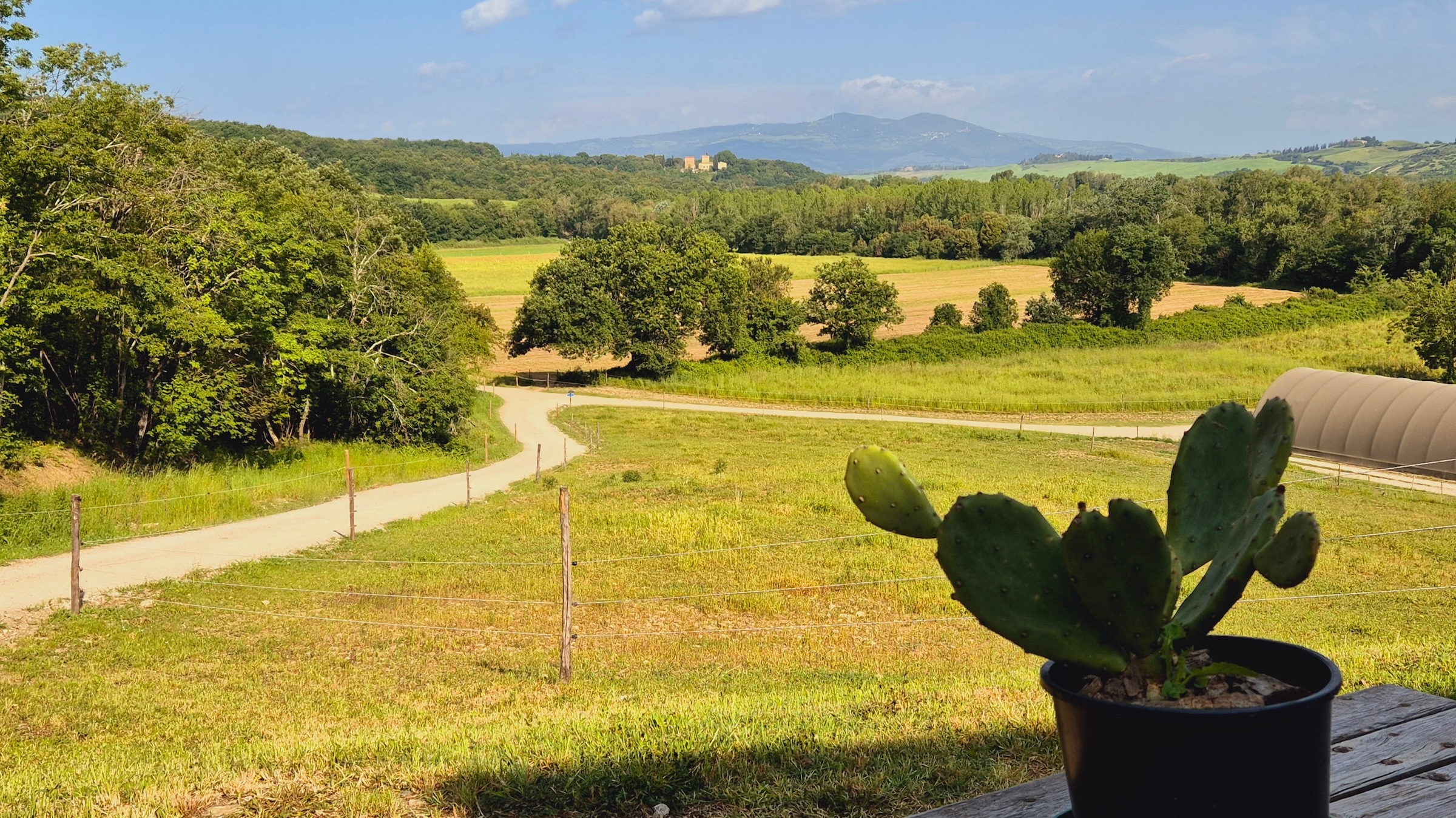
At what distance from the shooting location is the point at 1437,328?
45938 mm

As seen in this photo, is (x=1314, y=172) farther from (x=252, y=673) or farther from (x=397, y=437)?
(x=252, y=673)

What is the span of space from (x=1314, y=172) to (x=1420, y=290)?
373 ft

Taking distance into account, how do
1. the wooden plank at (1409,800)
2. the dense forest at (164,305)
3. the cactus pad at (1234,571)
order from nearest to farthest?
1. the cactus pad at (1234,571)
2. the wooden plank at (1409,800)
3. the dense forest at (164,305)

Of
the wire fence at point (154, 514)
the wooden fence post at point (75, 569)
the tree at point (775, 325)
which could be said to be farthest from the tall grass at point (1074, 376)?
the wooden fence post at point (75, 569)

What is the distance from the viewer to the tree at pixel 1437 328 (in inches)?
1785

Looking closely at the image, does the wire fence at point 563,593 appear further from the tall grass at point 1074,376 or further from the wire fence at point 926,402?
the tall grass at point 1074,376

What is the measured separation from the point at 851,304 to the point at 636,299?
545 inches

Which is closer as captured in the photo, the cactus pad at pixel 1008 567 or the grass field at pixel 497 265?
the cactus pad at pixel 1008 567

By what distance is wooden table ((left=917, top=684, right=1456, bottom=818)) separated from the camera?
2.36 meters

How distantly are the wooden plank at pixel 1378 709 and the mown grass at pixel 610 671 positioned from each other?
142cm

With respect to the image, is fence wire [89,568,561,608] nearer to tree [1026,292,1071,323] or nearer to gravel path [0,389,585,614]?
gravel path [0,389,585,614]

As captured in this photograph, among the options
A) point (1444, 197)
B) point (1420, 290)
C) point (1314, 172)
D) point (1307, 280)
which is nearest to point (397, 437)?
point (1420, 290)

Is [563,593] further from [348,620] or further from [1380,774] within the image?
[1380,774]

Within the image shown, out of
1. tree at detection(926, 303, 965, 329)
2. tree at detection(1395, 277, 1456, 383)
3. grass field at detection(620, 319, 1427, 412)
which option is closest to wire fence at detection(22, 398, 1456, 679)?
tree at detection(1395, 277, 1456, 383)
